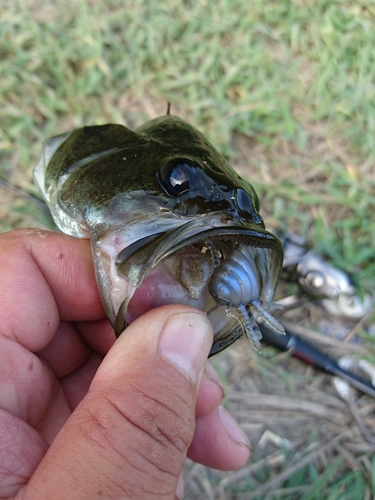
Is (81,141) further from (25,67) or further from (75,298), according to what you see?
(25,67)

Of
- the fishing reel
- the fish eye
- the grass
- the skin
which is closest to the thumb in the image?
the skin

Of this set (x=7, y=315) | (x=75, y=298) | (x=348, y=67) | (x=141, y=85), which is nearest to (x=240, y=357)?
(x=75, y=298)

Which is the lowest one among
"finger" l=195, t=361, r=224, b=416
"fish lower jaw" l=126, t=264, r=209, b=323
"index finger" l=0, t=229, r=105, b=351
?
"finger" l=195, t=361, r=224, b=416

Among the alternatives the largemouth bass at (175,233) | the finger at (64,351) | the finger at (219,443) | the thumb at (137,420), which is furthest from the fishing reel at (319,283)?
the thumb at (137,420)

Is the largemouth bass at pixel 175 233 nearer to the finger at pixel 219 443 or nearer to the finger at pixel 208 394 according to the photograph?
the finger at pixel 208 394

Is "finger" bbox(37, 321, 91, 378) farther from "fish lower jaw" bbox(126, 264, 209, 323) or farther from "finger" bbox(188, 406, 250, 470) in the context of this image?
"fish lower jaw" bbox(126, 264, 209, 323)

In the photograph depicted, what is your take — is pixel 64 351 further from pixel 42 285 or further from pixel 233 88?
pixel 233 88
